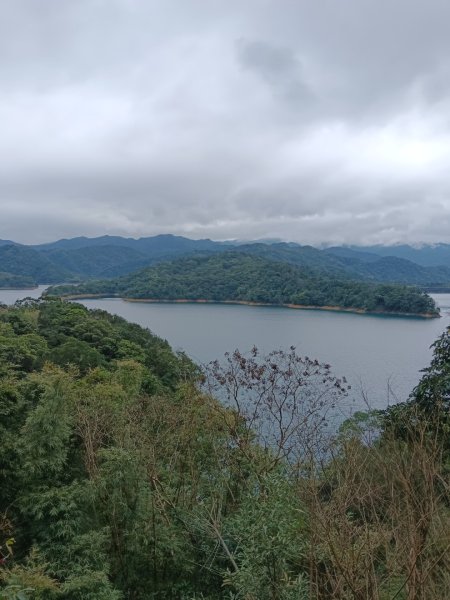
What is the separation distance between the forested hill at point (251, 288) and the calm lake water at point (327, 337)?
380 centimetres

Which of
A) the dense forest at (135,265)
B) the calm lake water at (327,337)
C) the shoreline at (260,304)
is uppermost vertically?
the dense forest at (135,265)

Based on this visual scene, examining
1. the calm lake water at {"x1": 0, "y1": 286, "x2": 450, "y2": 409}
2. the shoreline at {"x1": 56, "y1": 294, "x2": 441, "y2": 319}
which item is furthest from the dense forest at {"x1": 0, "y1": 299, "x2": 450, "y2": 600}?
the shoreline at {"x1": 56, "y1": 294, "x2": 441, "y2": 319}

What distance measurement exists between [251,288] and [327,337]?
1376 inches

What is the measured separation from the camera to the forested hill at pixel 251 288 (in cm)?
5881

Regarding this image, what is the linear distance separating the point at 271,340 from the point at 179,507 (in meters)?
30.7

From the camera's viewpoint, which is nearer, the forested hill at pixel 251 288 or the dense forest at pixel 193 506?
the dense forest at pixel 193 506

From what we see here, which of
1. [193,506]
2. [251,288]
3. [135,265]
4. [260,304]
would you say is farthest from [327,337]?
[135,265]

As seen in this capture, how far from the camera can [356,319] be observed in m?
53.1

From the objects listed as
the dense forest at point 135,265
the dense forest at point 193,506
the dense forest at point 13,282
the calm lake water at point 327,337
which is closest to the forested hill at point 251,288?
the calm lake water at point 327,337

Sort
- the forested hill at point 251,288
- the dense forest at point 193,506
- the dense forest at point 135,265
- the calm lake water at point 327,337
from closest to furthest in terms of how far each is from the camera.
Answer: the dense forest at point 193,506, the calm lake water at point 327,337, the forested hill at point 251,288, the dense forest at point 135,265

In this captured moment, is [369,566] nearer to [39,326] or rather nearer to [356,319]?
[39,326]

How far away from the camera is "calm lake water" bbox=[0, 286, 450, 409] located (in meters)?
24.8

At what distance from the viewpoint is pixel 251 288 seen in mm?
73250

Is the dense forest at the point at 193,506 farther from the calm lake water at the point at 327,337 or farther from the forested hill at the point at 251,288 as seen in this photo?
the forested hill at the point at 251,288
